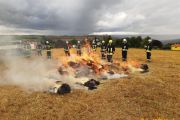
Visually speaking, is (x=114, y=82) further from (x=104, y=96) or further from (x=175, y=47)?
(x=175, y=47)

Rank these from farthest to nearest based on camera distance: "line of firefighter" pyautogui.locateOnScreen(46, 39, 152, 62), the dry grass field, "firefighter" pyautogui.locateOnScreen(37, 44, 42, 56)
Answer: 1. "firefighter" pyautogui.locateOnScreen(37, 44, 42, 56)
2. "line of firefighter" pyautogui.locateOnScreen(46, 39, 152, 62)
3. the dry grass field

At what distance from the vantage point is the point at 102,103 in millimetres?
13508

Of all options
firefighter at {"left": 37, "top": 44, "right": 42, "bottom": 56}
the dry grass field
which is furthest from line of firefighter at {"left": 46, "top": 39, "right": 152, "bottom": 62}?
the dry grass field

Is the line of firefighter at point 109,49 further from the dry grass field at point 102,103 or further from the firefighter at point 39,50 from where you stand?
the dry grass field at point 102,103

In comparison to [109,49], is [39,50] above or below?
below

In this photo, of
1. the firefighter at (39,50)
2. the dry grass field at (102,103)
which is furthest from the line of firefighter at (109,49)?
the dry grass field at (102,103)

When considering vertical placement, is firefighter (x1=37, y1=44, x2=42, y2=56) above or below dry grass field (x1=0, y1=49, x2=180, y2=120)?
above

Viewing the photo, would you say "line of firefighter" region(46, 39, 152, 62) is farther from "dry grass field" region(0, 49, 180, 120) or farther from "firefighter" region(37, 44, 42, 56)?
"dry grass field" region(0, 49, 180, 120)

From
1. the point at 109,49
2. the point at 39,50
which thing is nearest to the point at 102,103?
the point at 109,49

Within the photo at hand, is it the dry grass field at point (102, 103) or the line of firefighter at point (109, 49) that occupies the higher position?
the line of firefighter at point (109, 49)

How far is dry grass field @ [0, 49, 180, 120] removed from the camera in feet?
39.7

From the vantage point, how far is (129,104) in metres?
13.4

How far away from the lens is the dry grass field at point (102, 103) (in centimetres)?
1210

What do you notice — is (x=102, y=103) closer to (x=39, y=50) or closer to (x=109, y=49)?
(x=109, y=49)
